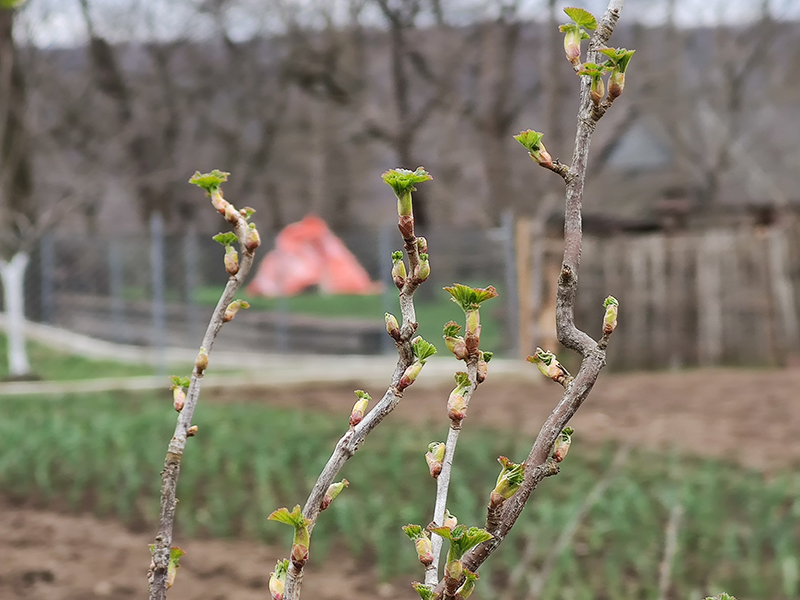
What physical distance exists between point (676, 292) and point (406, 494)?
6350 millimetres

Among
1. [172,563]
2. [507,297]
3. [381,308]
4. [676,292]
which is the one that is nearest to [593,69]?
[172,563]

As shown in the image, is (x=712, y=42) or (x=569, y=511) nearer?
(x=569, y=511)

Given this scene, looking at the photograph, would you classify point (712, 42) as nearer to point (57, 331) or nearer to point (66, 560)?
point (57, 331)

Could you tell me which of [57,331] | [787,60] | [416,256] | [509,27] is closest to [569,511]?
[416,256]

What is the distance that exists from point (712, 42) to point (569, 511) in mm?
19987

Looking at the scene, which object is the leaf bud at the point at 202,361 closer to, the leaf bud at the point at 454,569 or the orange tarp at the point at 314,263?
the leaf bud at the point at 454,569

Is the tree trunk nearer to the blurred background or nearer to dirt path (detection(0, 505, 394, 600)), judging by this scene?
the blurred background

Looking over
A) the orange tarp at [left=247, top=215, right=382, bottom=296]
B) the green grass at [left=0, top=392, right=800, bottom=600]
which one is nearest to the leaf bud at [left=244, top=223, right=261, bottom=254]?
the green grass at [left=0, top=392, right=800, bottom=600]

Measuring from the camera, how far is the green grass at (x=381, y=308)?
13.6 m

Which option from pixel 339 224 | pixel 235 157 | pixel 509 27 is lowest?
pixel 339 224

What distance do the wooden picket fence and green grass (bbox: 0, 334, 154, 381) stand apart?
5482mm

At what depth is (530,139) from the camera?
997 millimetres

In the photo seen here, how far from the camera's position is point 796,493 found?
4.60 metres

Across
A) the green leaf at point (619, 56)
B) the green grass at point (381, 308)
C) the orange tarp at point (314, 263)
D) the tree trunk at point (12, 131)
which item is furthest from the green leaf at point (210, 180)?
the orange tarp at point (314, 263)
